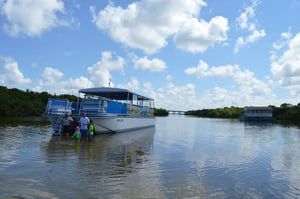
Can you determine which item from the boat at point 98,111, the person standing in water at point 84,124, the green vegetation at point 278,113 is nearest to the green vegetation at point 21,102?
the boat at point 98,111

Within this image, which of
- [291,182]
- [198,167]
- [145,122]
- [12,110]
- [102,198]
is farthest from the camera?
[12,110]

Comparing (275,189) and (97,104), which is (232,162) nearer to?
(275,189)

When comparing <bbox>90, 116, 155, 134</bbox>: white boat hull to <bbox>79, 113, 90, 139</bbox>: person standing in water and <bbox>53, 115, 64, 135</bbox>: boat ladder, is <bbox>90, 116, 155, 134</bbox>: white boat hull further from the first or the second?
<bbox>79, 113, 90, 139</bbox>: person standing in water

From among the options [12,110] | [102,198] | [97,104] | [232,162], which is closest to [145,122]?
[97,104]

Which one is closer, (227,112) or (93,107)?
(93,107)

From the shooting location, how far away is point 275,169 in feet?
39.4

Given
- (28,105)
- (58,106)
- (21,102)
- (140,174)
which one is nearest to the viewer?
(140,174)

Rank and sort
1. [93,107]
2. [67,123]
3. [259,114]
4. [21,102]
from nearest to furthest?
[67,123]
[93,107]
[259,114]
[21,102]

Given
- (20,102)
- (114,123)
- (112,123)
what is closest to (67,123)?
(112,123)

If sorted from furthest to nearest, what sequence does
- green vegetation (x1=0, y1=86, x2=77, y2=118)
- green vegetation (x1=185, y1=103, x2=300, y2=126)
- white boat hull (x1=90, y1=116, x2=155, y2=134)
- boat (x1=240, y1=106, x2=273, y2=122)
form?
green vegetation (x1=185, y1=103, x2=300, y2=126) < boat (x1=240, y1=106, x2=273, y2=122) < green vegetation (x1=0, y1=86, x2=77, y2=118) < white boat hull (x1=90, y1=116, x2=155, y2=134)

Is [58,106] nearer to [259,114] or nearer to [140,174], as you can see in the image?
[140,174]

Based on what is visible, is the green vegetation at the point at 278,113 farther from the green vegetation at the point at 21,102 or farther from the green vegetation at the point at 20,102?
the green vegetation at the point at 20,102

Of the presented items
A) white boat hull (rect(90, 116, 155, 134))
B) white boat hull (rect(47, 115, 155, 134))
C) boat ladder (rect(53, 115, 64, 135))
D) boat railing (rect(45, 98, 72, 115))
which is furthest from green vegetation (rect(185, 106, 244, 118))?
boat ladder (rect(53, 115, 64, 135))

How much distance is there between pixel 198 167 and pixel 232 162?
2073 mm
